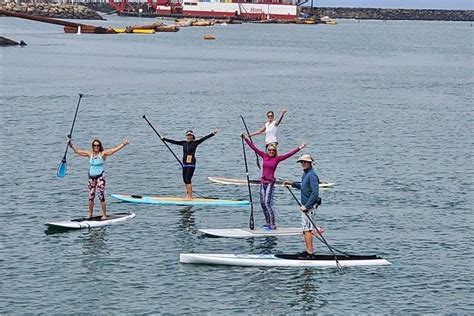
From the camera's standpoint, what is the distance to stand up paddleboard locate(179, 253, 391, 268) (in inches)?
981

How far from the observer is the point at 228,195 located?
34.5 m

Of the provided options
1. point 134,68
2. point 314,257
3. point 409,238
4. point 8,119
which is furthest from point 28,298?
point 134,68

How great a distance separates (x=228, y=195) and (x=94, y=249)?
8.88 m

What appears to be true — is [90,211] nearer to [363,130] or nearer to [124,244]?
[124,244]

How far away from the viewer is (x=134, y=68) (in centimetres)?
10212

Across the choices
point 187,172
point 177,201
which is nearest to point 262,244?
point 187,172

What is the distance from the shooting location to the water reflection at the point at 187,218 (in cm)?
2944

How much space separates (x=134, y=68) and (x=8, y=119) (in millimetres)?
47682

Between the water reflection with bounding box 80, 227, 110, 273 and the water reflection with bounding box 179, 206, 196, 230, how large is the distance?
2.49 m

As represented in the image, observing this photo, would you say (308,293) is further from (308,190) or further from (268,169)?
(268,169)

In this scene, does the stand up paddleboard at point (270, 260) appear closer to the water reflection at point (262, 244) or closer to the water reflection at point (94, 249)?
the water reflection at point (262, 244)

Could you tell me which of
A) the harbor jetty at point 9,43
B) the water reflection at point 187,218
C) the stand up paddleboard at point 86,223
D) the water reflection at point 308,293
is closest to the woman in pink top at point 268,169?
the water reflection at point 308,293

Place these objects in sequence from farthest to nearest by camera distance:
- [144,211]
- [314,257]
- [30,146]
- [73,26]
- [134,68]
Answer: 1. [73,26]
2. [134,68]
3. [30,146]
4. [144,211]
5. [314,257]

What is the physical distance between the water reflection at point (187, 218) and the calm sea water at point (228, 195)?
95mm
